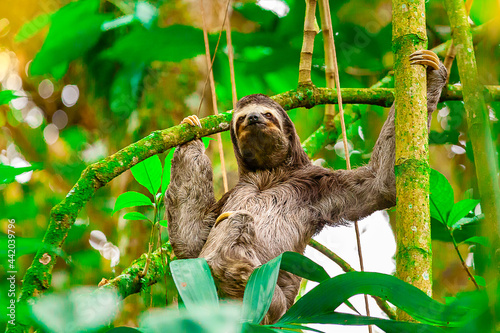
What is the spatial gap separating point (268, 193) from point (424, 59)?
213 cm

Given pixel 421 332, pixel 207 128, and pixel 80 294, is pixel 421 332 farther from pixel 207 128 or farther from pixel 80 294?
pixel 207 128

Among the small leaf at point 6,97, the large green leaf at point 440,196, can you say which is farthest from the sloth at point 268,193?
the small leaf at point 6,97

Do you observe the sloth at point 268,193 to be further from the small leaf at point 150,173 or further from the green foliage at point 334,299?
the green foliage at point 334,299

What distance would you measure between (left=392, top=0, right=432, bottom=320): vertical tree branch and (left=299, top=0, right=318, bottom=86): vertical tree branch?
1.54 metres

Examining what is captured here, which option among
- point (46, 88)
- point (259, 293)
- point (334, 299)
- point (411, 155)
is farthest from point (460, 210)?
point (46, 88)

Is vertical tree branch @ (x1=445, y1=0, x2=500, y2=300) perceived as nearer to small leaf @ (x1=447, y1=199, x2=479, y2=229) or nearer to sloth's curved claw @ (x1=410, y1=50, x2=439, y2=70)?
sloth's curved claw @ (x1=410, y1=50, x2=439, y2=70)

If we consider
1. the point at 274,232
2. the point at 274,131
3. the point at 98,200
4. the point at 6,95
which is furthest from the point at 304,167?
the point at 98,200

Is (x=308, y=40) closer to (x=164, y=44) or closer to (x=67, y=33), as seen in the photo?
(x=164, y=44)

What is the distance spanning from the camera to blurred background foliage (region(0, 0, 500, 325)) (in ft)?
23.6

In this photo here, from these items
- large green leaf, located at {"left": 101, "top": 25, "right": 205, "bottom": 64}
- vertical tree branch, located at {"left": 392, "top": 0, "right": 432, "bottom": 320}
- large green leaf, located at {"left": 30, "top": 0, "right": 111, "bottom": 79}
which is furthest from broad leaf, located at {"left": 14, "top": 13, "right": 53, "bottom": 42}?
vertical tree branch, located at {"left": 392, "top": 0, "right": 432, "bottom": 320}

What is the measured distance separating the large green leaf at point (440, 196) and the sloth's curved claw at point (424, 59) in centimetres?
91

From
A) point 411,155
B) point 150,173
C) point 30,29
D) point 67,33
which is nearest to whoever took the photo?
point 411,155

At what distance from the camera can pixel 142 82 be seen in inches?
376

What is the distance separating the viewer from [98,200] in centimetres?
935
